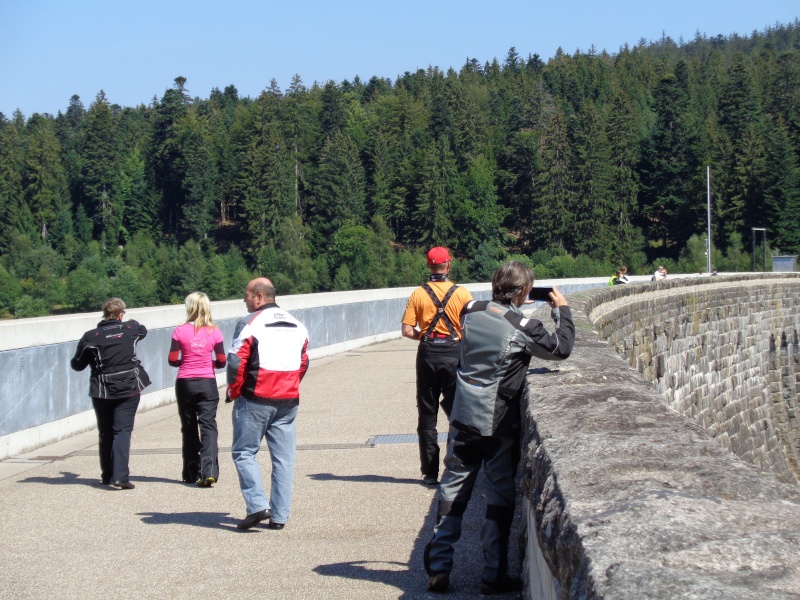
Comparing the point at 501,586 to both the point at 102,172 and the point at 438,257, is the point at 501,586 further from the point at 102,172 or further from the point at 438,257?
the point at 102,172

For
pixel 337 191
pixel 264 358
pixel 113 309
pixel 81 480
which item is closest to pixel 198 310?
pixel 113 309

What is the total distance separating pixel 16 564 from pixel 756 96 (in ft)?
439

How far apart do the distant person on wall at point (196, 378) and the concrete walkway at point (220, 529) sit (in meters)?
0.30

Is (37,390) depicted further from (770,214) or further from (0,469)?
(770,214)

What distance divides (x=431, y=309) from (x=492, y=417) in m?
2.72

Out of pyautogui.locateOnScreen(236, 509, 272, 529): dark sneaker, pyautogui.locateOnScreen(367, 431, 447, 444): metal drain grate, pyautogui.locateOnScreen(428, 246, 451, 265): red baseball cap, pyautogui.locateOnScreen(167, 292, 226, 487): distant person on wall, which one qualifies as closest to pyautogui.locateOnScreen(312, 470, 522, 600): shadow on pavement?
pyautogui.locateOnScreen(236, 509, 272, 529): dark sneaker

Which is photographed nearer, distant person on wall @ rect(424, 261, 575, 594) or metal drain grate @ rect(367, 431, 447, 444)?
distant person on wall @ rect(424, 261, 575, 594)

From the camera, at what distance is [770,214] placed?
318 feet

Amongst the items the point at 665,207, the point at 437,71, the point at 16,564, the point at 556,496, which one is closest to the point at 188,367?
the point at 16,564

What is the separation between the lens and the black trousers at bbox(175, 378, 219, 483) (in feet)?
25.9

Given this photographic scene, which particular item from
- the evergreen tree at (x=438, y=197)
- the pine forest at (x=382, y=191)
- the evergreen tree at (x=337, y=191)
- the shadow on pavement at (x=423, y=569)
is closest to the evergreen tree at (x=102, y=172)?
the pine forest at (x=382, y=191)

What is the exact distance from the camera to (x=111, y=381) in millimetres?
8148

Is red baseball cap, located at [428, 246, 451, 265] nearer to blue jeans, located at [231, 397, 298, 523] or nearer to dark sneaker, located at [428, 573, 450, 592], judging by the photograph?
blue jeans, located at [231, 397, 298, 523]

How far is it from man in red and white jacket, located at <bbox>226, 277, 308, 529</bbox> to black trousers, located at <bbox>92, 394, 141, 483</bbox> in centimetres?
180
